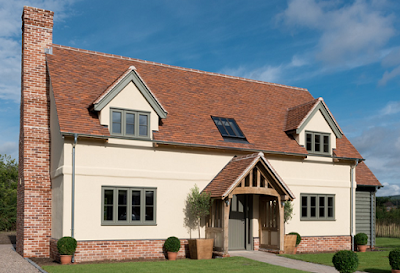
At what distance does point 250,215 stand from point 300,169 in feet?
13.2

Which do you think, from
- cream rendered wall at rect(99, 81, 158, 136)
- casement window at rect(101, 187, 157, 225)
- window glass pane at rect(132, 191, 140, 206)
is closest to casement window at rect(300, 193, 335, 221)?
casement window at rect(101, 187, 157, 225)

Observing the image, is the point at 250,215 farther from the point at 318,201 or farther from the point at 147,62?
the point at 147,62

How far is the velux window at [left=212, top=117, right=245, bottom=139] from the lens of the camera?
2230 cm

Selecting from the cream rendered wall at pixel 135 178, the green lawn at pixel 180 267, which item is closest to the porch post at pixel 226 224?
the green lawn at pixel 180 267

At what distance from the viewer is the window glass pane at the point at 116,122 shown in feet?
62.9

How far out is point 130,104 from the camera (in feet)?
64.0

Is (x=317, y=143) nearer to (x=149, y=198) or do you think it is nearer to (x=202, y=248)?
(x=202, y=248)

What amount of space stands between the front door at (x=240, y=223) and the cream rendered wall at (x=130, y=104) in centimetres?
581

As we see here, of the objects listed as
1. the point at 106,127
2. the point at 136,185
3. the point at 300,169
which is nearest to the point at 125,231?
the point at 136,185

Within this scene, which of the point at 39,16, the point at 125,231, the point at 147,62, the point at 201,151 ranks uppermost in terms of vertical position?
the point at 39,16

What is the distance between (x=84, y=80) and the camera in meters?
21.4

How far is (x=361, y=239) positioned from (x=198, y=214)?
34.4ft

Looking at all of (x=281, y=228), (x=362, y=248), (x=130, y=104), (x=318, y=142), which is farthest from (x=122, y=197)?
(x=362, y=248)

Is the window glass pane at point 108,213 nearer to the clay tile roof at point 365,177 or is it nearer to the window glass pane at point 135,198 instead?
the window glass pane at point 135,198
